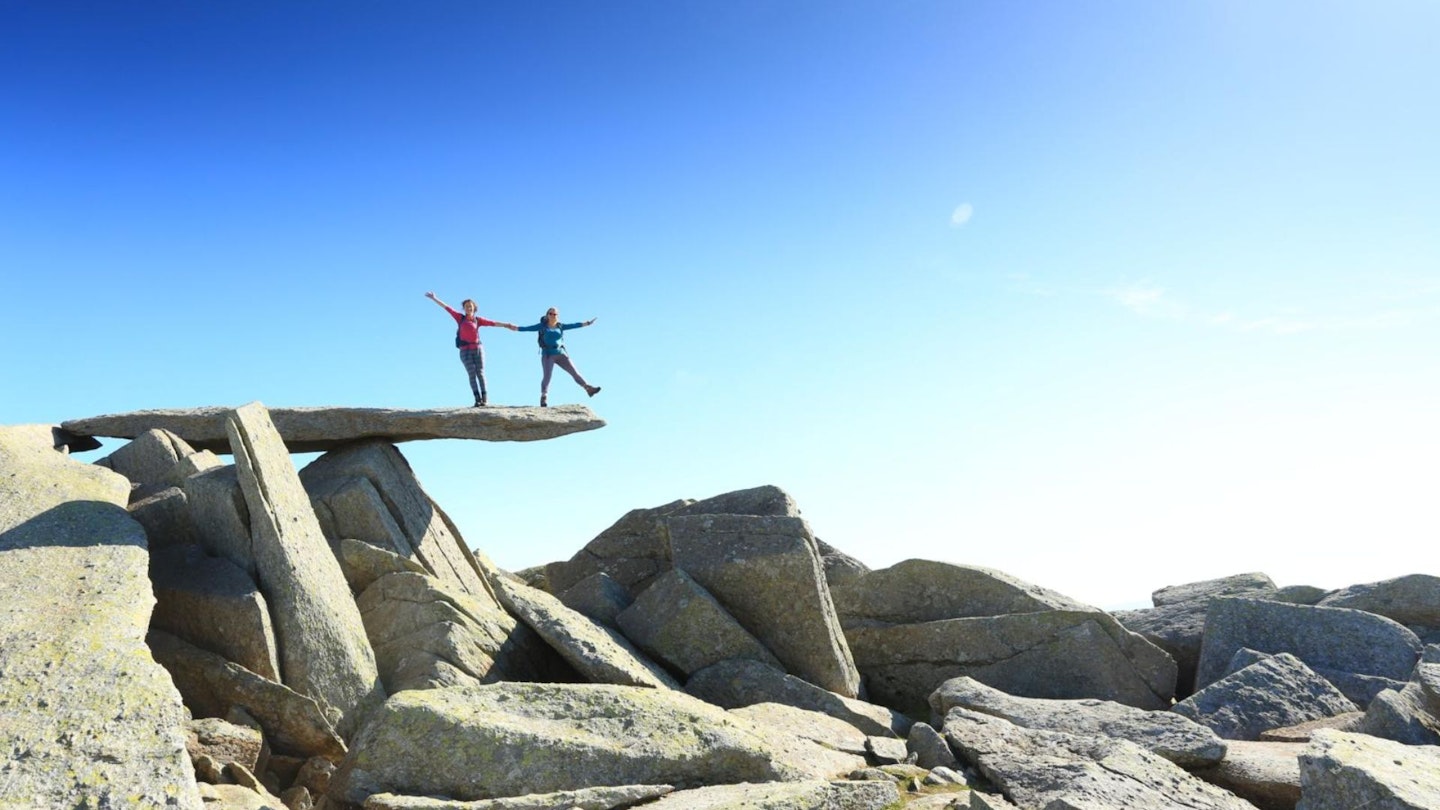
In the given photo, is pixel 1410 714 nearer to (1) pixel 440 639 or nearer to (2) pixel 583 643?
(2) pixel 583 643

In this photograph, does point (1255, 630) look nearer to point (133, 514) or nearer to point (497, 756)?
point (497, 756)

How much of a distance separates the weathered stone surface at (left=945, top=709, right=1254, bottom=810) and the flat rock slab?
40.7ft

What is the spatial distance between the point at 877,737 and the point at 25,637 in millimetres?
11482

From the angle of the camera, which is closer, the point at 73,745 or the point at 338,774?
the point at 73,745

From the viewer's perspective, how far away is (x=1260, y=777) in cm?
1360

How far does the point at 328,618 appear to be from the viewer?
1530cm

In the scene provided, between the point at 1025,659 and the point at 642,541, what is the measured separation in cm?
915

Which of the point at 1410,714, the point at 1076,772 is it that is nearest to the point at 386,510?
the point at 1076,772

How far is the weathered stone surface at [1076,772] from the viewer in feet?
38.4

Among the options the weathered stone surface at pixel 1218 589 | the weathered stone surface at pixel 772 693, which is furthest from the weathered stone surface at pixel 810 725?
the weathered stone surface at pixel 1218 589

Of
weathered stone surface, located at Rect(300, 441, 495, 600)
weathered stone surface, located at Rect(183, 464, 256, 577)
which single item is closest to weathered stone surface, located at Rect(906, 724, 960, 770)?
weathered stone surface, located at Rect(300, 441, 495, 600)

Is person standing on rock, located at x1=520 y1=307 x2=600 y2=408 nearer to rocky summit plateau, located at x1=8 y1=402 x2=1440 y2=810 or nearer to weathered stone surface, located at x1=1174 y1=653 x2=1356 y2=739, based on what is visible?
rocky summit plateau, located at x1=8 y1=402 x2=1440 y2=810

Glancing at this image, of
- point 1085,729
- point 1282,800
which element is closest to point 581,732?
point 1085,729

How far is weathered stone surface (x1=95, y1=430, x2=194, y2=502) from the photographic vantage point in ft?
62.8
